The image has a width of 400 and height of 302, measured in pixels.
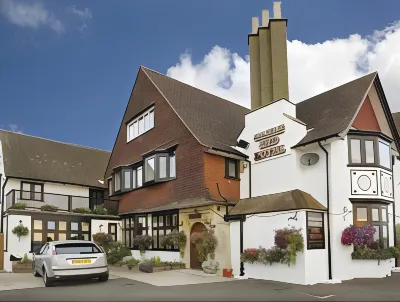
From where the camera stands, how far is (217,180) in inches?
786

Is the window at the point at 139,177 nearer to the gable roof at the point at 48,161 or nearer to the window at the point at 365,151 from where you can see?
the gable roof at the point at 48,161

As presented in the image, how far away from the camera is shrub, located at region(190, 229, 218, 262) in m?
18.0

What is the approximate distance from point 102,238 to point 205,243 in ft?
27.6

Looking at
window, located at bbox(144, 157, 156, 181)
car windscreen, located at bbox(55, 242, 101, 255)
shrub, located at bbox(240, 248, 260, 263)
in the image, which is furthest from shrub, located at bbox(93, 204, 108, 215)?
shrub, located at bbox(240, 248, 260, 263)

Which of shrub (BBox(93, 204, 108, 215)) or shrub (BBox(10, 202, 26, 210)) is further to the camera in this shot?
shrub (BBox(93, 204, 108, 215))

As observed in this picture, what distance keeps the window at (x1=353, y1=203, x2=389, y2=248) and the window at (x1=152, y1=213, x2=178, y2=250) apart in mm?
7887

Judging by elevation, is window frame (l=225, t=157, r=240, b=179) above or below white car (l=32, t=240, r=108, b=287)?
above

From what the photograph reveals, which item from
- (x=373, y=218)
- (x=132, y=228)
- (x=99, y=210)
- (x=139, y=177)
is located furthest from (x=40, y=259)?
(x=373, y=218)

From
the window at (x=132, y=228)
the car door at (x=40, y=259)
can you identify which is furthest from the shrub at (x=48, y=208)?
the car door at (x=40, y=259)

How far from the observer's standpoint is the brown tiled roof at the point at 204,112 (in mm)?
21008

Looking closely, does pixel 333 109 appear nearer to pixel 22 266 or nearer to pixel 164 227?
pixel 164 227

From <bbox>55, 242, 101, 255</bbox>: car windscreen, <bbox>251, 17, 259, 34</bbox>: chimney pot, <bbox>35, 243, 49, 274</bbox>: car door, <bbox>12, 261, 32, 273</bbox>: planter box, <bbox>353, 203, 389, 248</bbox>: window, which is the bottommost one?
<bbox>12, 261, 32, 273</bbox>: planter box

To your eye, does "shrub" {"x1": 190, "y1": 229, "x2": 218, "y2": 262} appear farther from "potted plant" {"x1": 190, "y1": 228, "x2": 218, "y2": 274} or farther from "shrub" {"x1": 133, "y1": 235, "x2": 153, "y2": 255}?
"shrub" {"x1": 133, "y1": 235, "x2": 153, "y2": 255}

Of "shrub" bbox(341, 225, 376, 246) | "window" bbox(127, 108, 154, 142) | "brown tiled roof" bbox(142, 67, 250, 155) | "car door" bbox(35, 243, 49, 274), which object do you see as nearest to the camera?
"car door" bbox(35, 243, 49, 274)
